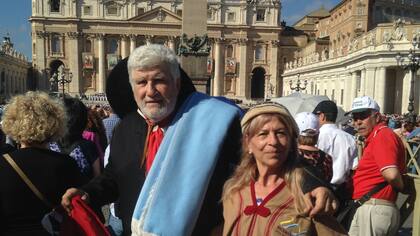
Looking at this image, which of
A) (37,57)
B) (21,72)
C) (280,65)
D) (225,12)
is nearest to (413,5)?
(280,65)

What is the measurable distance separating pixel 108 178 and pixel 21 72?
76.4m

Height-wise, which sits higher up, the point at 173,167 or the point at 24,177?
the point at 173,167

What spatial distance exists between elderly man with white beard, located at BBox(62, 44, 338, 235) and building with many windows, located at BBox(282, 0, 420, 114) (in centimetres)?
2177

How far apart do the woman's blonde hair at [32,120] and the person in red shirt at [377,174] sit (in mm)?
2577

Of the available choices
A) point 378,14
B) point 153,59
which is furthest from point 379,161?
point 378,14

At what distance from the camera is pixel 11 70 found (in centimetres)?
6462

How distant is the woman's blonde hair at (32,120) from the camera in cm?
263

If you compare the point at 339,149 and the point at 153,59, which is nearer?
the point at 153,59

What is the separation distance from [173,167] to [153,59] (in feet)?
2.09

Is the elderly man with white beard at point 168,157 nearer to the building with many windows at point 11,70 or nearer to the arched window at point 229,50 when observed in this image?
the building with many windows at point 11,70

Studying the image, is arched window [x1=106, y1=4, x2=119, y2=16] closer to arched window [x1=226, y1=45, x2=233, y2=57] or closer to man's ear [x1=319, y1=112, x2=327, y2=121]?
arched window [x1=226, y1=45, x2=233, y2=57]

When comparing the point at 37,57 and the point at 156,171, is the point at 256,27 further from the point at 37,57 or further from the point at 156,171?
the point at 156,171

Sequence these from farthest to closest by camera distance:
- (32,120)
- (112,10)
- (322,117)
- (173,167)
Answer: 1. (112,10)
2. (322,117)
3. (32,120)
4. (173,167)

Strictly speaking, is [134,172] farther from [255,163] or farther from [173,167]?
[255,163]
